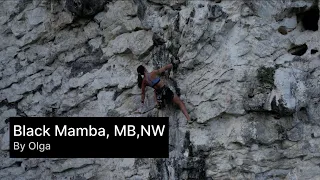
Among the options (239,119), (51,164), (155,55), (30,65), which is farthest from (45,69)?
(239,119)

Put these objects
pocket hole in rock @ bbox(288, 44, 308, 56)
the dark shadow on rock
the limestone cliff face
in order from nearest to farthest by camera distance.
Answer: the limestone cliff face
pocket hole in rock @ bbox(288, 44, 308, 56)
the dark shadow on rock

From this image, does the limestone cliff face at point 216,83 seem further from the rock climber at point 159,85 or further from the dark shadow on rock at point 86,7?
the rock climber at point 159,85

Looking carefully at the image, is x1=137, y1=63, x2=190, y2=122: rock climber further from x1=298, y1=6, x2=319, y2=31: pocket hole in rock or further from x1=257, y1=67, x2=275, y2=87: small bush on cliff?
x1=298, y1=6, x2=319, y2=31: pocket hole in rock

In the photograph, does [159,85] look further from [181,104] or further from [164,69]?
[181,104]

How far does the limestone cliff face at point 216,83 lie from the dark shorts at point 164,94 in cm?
16

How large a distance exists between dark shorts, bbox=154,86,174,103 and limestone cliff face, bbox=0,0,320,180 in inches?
6.3

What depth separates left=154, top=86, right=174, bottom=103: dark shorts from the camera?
18.6ft

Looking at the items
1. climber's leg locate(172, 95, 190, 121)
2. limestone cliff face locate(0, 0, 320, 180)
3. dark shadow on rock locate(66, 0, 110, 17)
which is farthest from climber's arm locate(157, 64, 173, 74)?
dark shadow on rock locate(66, 0, 110, 17)

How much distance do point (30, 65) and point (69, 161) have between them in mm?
1538

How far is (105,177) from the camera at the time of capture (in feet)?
20.2

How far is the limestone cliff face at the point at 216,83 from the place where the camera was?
5457 mm

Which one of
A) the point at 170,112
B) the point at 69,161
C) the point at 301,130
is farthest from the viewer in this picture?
the point at 69,161

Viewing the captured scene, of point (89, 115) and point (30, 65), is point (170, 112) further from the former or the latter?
point (30, 65)

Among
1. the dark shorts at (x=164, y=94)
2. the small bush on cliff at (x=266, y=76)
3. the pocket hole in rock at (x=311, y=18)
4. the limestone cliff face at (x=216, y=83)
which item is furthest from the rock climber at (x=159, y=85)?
the pocket hole in rock at (x=311, y=18)
